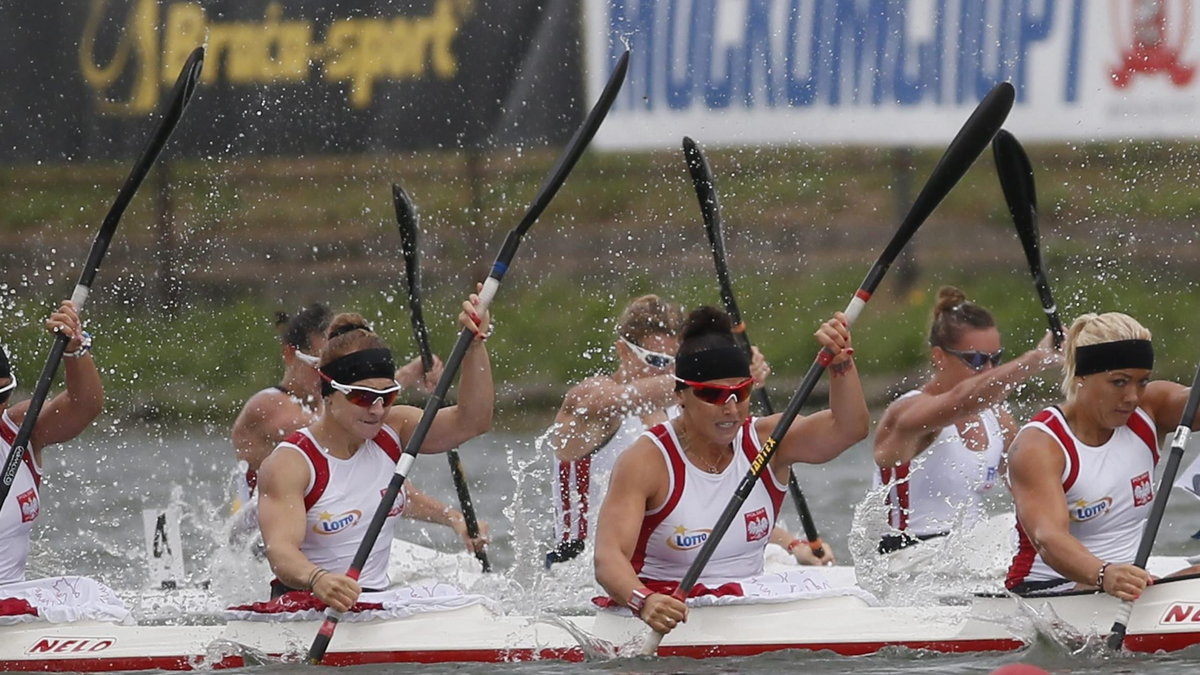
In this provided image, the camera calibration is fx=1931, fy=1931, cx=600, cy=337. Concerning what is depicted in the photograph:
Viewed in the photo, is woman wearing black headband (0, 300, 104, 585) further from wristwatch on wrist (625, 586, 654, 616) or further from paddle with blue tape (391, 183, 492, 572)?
wristwatch on wrist (625, 586, 654, 616)

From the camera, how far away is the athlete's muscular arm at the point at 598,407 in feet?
27.2

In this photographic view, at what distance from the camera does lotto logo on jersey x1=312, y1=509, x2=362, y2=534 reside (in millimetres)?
6758

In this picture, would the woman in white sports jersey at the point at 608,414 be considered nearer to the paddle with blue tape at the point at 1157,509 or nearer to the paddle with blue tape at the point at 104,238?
the paddle with blue tape at the point at 104,238

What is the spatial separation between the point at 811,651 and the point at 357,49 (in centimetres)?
660

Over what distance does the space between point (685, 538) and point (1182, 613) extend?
5.32 ft

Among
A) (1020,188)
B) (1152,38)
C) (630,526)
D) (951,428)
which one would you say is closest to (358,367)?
(630,526)

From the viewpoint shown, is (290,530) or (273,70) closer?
(290,530)

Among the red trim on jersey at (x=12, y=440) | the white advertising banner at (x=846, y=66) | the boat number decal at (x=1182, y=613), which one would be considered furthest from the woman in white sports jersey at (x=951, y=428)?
the red trim on jersey at (x=12, y=440)

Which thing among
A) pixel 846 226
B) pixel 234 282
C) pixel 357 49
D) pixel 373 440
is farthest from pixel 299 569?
pixel 846 226

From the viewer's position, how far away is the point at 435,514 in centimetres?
896

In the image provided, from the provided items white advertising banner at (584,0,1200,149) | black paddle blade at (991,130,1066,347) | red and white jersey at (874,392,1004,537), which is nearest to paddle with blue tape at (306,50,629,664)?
black paddle blade at (991,130,1066,347)

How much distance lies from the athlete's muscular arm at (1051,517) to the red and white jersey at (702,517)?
81cm

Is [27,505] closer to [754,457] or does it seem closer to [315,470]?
[315,470]

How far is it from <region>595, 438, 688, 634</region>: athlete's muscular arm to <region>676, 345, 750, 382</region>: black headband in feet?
1.01
